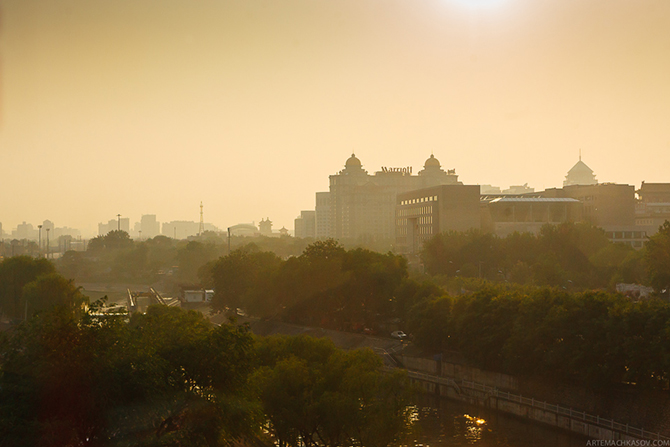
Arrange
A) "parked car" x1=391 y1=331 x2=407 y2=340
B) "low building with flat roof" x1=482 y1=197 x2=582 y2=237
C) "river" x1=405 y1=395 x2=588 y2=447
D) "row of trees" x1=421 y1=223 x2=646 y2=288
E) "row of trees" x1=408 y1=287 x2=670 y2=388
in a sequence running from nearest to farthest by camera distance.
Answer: "river" x1=405 y1=395 x2=588 y2=447, "row of trees" x1=408 y1=287 x2=670 y2=388, "parked car" x1=391 y1=331 x2=407 y2=340, "row of trees" x1=421 y1=223 x2=646 y2=288, "low building with flat roof" x1=482 y1=197 x2=582 y2=237

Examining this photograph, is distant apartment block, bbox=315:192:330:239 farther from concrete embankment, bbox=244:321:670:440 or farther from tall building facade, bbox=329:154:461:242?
concrete embankment, bbox=244:321:670:440

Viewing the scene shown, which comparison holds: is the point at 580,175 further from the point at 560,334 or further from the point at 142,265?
the point at 560,334

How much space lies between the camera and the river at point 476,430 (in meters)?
21.0

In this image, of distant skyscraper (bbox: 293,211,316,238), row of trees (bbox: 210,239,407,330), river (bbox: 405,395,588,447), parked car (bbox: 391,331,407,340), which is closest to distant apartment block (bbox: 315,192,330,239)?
distant skyscraper (bbox: 293,211,316,238)

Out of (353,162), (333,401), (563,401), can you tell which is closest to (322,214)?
(353,162)

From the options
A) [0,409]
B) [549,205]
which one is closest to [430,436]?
[0,409]

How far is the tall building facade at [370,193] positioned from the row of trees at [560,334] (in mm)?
104327

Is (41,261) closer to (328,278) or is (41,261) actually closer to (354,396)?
(328,278)

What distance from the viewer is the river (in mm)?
21047

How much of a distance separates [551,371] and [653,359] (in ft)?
13.2

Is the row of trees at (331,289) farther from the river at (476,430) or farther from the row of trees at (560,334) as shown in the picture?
the river at (476,430)

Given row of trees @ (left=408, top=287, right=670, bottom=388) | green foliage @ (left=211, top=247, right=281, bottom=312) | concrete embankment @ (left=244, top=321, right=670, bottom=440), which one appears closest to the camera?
concrete embankment @ (left=244, top=321, right=670, bottom=440)

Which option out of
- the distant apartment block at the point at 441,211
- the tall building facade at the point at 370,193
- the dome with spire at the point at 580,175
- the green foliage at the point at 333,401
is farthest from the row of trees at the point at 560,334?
the dome with spire at the point at 580,175

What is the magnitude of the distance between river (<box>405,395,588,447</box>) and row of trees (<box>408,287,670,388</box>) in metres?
2.01
